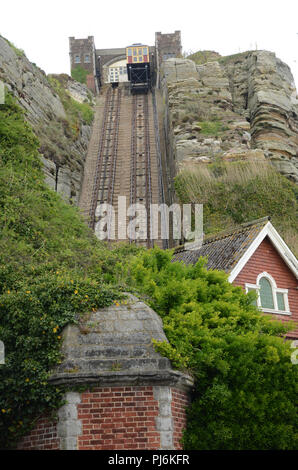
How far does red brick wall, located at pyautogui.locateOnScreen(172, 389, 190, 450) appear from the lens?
8.91m

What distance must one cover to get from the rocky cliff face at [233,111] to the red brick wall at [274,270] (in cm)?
1619

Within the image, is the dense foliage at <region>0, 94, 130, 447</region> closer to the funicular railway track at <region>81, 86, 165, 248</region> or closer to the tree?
the funicular railway track at <region>81, 86, 165, 248</region>

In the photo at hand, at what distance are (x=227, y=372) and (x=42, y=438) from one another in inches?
136

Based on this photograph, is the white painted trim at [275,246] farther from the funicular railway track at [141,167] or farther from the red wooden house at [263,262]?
the funicular railway track at [141,167]

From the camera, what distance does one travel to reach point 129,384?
28.6ft

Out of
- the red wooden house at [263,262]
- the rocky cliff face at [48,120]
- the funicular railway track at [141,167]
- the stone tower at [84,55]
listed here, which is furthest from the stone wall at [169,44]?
the red wooden house at [263,262]

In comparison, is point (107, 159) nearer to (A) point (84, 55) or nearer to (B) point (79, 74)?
(B) point (79, 74)

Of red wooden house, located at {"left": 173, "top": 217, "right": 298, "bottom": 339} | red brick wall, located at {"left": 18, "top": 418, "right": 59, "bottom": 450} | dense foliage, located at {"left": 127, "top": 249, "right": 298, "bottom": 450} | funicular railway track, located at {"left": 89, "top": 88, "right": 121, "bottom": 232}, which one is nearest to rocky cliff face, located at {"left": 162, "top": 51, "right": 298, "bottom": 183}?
funicular railway track, located at {"left": 89, "top": 88, "right": 121, "bottom": 232}

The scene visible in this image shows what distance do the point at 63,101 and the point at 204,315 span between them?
32118mm

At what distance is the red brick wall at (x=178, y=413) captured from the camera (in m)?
8.91

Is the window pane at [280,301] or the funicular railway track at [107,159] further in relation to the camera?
the funicular railway track at [107,159]

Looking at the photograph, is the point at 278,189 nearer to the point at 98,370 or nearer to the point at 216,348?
the point at 216,348

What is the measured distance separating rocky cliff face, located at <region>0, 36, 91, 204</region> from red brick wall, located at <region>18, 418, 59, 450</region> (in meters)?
19.8

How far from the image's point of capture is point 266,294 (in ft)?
54.4
